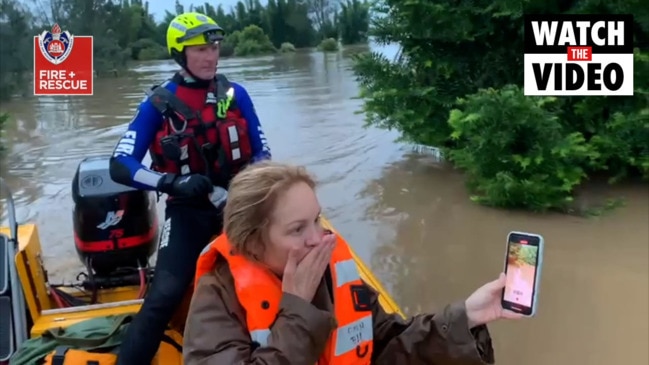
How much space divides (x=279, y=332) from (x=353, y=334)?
28cm

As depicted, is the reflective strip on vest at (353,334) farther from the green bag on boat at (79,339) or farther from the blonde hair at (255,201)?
the green bag on boat at (79,339)

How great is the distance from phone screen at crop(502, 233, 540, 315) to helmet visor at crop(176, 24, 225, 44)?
1863mm

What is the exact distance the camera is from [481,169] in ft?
22.7

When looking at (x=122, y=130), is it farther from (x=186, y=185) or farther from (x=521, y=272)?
(x=521, y=272)

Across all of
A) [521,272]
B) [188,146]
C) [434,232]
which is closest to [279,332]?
[521,272]

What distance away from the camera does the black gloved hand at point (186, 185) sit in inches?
119

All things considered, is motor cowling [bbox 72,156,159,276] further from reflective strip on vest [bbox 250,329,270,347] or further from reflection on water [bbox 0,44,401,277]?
reflection on water [bbox 0,44,401,277]

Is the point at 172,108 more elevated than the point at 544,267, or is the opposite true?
the point at 172,108

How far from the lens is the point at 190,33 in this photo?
328 cm

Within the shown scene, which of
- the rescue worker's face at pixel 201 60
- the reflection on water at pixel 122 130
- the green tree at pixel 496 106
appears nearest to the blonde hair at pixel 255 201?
the rescue worker's face at pixel 201 60

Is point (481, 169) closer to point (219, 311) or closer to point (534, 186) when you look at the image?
point (534, 186)

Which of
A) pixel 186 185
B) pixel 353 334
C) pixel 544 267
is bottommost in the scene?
pixel 544 267

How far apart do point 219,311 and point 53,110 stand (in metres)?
14.7

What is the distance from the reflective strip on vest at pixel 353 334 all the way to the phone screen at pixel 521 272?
37 centimetres
